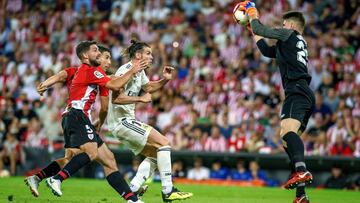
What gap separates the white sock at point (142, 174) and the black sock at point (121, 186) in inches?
49.1

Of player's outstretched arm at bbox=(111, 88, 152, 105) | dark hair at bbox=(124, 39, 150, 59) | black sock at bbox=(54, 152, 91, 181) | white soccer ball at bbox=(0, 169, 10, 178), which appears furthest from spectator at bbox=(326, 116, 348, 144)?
black sock at bbox=(54, 152, 91, 181)

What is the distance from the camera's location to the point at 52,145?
2217cm

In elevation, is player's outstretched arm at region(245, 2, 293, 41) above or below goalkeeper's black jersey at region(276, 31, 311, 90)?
above

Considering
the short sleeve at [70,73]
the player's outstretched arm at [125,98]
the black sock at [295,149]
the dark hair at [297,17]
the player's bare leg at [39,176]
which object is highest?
the dark hair at [297,17]

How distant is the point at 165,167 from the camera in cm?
1094

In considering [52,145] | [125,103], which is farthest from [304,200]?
[52,145]

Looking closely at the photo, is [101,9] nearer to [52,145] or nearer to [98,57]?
[52,145]

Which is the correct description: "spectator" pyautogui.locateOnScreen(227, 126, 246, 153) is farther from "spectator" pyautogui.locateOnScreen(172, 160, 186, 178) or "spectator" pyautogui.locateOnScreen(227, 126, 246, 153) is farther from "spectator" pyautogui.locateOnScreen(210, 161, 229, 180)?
"spectator" pyautogui.locateOnScreen(172, 160, 186, 178)

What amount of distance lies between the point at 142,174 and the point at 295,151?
2523 millimetres

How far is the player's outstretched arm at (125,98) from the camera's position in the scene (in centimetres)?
1025

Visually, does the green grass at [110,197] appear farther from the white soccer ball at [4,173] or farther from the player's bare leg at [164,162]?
the white soccer ball at [4,173]

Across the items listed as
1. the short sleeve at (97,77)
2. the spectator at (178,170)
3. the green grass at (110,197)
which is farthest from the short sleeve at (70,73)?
the spectator at (178,170)

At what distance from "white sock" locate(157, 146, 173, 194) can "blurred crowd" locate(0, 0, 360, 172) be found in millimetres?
8906

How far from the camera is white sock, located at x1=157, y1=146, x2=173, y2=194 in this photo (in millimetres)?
10875
